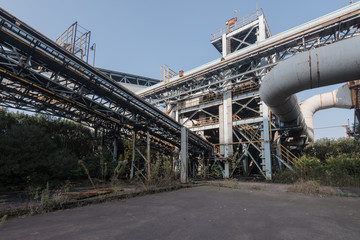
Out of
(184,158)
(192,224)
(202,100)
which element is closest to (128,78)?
(202,100)

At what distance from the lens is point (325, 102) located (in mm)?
16453

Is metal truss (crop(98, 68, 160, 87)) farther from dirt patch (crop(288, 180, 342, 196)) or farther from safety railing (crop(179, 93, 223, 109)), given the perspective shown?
dirt patch (crop(288, 180, 342, 196))

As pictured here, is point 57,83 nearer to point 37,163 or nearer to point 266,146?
point 37,163

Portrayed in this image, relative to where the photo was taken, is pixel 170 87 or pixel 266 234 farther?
pixel 170 87

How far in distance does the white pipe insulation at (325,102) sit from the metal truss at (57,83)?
11090 mm

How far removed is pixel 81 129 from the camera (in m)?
13.8

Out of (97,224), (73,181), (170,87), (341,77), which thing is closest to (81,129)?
(73,181)

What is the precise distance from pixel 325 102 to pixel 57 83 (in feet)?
65.6

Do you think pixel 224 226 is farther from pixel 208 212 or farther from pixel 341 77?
pixel 341 77

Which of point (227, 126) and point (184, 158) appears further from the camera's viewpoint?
point (227, 126)

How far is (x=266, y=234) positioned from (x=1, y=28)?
29.8 ft

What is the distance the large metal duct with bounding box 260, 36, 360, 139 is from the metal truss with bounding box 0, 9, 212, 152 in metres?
6.76

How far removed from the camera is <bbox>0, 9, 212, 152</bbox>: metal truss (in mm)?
6605

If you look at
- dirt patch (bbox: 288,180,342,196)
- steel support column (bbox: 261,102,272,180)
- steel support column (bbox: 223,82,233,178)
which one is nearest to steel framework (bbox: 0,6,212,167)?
steel support column (bbox: 223,82,233,178)
